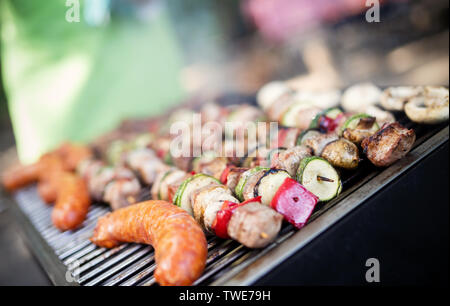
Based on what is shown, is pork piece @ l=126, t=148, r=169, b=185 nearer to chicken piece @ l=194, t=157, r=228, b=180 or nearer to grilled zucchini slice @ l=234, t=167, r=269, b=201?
chicken piece @ l=194, t=157, r=228, b=180

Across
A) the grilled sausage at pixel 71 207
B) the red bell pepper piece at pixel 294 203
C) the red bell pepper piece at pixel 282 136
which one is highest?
the red bell pepper piece at pixel 282 136

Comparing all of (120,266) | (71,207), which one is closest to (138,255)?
(120,266)

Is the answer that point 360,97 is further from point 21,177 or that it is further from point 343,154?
point 21,177

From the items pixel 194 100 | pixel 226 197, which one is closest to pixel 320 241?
pixel 226 197

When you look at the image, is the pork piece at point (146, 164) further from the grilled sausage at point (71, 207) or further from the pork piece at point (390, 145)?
the pork piece at point (390, 145)

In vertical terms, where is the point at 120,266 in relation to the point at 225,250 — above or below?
below

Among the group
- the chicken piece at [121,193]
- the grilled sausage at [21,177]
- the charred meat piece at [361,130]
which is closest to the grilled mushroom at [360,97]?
the charred meat piece at [361,130]
